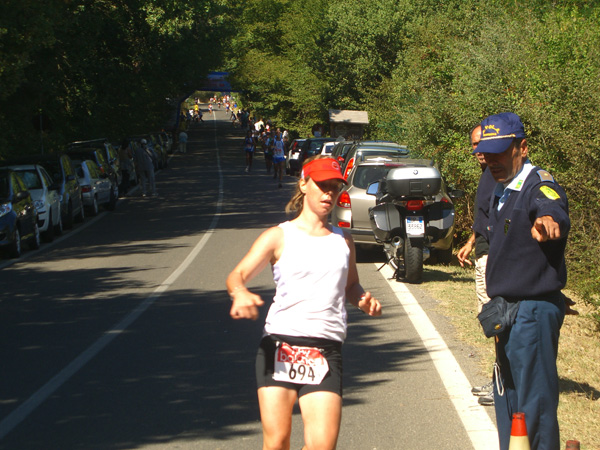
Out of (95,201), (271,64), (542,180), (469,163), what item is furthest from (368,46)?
(542,180)

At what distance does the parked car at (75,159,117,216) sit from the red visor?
20.5 metres

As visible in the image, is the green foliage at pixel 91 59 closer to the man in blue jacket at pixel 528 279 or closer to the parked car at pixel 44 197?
the parked car at pixel 44 197

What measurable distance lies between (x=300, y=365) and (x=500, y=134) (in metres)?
1.56

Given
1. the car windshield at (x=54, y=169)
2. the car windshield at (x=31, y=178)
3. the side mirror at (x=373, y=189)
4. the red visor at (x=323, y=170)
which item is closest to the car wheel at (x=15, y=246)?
the car windshield at (x=31, y=178)

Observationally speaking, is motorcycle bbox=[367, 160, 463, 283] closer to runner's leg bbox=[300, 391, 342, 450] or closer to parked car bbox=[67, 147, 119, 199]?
runner's leg bbox=[300, 391, 342, 450]

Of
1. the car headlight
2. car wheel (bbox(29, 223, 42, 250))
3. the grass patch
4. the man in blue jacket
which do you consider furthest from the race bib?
car wheel (bbox(29, 223, 42, 250))

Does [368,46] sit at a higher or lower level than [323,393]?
higher

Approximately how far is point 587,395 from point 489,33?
1106 centimetres

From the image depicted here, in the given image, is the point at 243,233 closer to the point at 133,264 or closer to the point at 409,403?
the point at 133,264

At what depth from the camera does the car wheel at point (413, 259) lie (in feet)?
39.6

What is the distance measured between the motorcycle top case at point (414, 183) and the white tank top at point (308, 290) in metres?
7.85

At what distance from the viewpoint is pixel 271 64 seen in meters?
65.8

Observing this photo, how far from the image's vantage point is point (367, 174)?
1517cm

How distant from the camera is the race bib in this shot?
4180 millimetres
